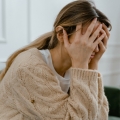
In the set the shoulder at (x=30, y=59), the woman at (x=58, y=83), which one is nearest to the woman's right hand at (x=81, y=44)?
the woman at (x=58, y=83)

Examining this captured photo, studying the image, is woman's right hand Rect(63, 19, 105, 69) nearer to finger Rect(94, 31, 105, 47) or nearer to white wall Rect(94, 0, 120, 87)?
finger Rect(94, 31, 105, 47)

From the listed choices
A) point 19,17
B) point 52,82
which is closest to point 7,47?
point 19,17

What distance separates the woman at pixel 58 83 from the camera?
0.99 metres

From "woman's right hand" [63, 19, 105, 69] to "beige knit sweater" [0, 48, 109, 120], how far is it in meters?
0.05

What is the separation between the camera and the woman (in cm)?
99

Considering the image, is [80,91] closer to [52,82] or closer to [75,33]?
[52,82]

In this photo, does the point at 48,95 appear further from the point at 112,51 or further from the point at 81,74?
the point at 112,51

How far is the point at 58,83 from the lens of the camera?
1052 mm

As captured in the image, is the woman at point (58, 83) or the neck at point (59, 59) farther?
the neck at point (59, 59)

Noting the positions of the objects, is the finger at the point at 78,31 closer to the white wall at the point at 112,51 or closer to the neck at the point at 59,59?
the neck at the point at 59,59

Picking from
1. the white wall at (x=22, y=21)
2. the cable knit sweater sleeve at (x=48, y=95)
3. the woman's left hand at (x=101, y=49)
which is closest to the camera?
the cable knit sweater sleeve at (x=48, y=95)

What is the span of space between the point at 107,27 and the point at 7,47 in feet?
2.83

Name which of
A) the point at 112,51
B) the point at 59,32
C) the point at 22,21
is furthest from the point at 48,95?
the point at 112,51

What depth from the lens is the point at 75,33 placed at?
104cm
